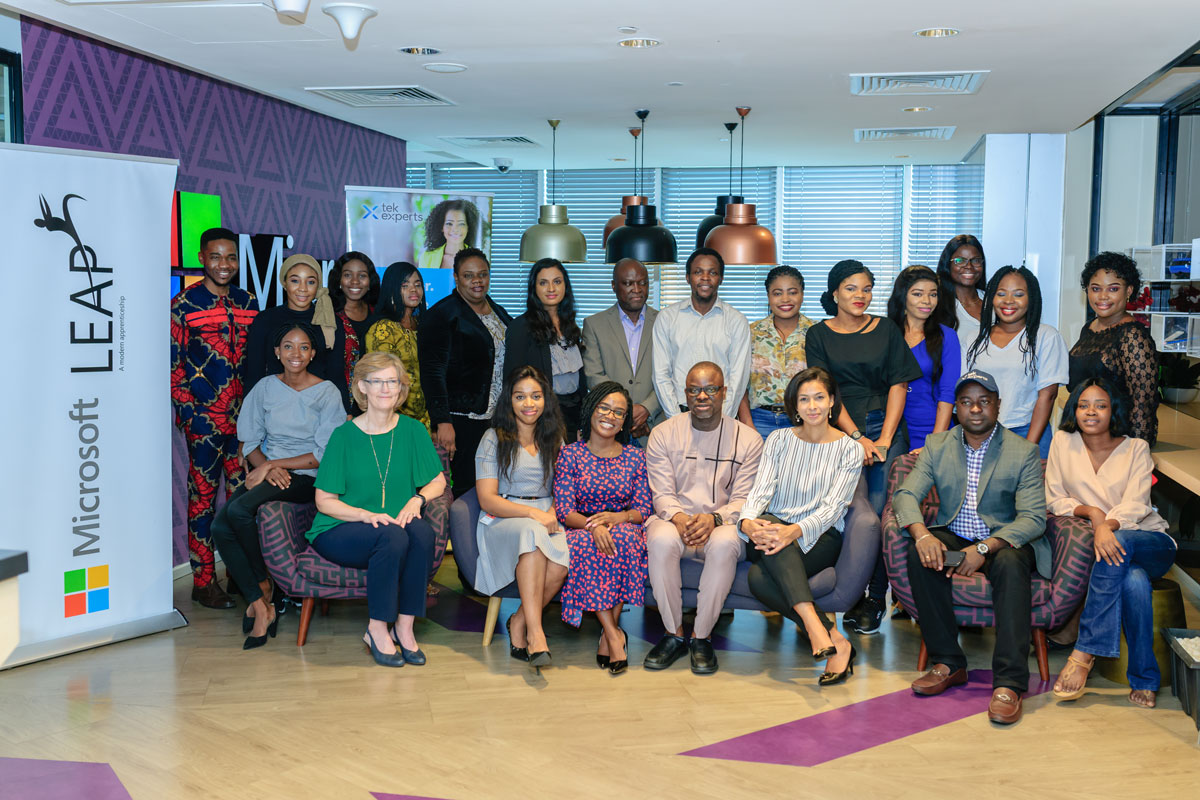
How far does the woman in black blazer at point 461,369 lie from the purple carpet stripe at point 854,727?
1993 millimetres

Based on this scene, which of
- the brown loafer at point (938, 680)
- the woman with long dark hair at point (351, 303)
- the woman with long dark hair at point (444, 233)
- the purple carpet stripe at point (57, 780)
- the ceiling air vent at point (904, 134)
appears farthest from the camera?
the ceiling air vent at point (904, 134)

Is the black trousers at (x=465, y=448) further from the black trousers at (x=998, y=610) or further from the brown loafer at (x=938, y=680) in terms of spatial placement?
the brown loafer at (x=938, y=680)

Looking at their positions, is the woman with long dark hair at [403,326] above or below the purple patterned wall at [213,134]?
below

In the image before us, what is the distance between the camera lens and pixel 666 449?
14.6ft

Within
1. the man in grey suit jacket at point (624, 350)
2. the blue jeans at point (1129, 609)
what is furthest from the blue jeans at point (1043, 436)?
the man in grey suit jacket at point (624, 350)

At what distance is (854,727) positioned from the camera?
12.0 feet

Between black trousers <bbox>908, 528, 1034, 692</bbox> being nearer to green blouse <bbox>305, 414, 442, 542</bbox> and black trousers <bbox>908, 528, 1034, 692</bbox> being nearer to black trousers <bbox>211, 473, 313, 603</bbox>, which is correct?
green blouse <bbox>305, 414, 442, 542</bbox>

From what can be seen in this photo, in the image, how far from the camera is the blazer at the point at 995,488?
4004 mm

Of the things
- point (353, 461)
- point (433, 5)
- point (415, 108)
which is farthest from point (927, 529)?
point (415, 108)

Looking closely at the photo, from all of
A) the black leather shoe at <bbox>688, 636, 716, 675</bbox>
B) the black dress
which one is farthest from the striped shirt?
the black dress

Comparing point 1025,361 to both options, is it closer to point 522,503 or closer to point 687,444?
point 687,444

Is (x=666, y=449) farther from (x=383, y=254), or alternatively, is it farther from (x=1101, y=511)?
(x=383, y=254)

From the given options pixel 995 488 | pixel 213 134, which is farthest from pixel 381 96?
pixel 995 488

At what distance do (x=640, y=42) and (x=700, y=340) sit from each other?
1308mm
